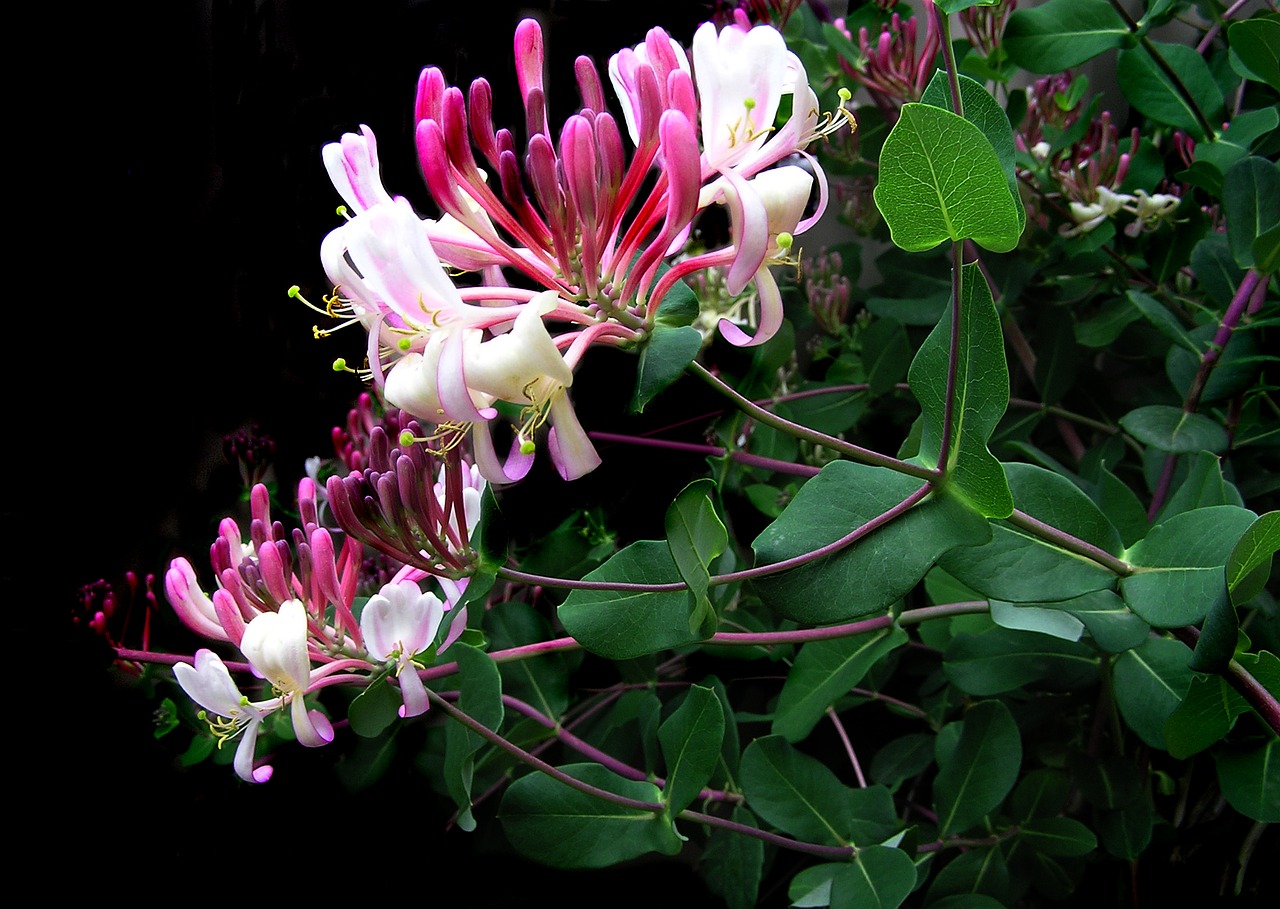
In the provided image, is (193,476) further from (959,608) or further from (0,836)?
(959,608)

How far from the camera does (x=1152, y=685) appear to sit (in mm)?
629

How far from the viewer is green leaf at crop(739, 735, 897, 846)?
68 centimetres

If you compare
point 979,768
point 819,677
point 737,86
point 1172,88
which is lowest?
point 979,768

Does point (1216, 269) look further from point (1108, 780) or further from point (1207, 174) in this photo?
point (1108, 780)

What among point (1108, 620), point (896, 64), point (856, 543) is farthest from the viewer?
point (896, 64)

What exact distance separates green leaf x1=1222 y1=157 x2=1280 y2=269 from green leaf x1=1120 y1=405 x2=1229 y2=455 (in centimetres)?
13

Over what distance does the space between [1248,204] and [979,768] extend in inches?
19.2

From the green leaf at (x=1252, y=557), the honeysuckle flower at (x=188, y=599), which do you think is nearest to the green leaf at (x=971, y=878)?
the green leaf at (x=1252, y=557)

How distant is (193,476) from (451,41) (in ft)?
1.67

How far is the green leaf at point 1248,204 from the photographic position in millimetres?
706

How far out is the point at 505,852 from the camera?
0.88 meters

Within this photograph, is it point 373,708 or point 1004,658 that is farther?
point 1004,658

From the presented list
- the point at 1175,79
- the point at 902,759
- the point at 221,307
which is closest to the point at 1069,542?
the point at 902,759

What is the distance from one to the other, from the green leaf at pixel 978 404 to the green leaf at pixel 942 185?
0.04 metres
